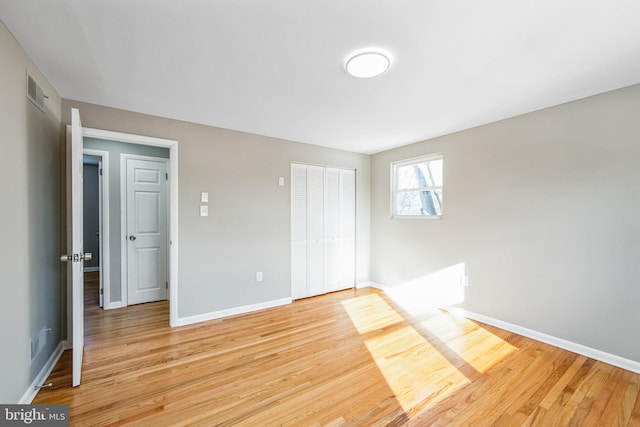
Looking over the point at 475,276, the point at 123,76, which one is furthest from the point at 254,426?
the point at 475,276

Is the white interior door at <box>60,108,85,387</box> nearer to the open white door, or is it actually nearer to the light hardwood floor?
the open white door

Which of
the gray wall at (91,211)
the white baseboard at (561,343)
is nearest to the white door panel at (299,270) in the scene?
the white baseboard at (561,343)

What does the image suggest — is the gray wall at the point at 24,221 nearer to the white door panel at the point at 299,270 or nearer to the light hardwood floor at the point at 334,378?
the light hardwood floor at the point at 334,378

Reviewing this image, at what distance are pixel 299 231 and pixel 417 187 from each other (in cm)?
184

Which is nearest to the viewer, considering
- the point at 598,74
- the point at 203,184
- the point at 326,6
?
the point at 326,6

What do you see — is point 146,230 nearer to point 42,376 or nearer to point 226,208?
point 226,208

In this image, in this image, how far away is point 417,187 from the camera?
4.06m

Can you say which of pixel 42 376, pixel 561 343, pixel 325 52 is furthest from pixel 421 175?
pixel 42 376

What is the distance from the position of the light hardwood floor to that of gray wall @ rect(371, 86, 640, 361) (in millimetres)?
338

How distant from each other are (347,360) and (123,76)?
2903 millimetres

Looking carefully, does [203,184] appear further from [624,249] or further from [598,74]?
[624,249]

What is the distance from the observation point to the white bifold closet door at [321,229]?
405 cm

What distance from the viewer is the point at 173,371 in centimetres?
220

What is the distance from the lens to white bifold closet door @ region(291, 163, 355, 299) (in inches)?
160
